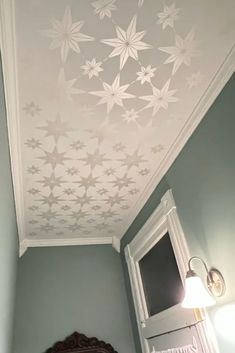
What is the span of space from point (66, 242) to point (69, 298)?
51 centimetres

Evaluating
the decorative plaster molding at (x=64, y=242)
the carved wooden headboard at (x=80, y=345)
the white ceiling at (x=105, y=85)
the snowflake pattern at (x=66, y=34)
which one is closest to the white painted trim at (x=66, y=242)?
the decorative plaster molding at (x=64, y=242)

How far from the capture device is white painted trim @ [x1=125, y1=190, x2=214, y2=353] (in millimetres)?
1612

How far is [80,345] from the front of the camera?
227 centimetres

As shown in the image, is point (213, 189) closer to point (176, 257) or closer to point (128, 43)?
point (176, 257)

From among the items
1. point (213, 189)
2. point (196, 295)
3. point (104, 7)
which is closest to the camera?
point (104, 7)

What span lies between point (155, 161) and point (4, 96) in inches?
39.6

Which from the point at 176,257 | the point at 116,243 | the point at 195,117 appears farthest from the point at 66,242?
the point at 195,117

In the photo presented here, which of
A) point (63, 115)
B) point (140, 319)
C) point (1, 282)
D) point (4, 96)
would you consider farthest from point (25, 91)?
point (140, 319)

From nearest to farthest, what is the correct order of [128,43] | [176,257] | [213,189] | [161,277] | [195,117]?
1. [128,43]
2. [213,189]
3. [195,117]
4. [176,257]
5. [161,277]

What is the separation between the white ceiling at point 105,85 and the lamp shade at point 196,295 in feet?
2.58

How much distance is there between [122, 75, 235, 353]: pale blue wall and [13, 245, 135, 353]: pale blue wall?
1.33 m

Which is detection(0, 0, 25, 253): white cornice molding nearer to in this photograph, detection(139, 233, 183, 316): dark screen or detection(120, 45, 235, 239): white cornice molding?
detection(120, 45, 235, 239): white cornice molding

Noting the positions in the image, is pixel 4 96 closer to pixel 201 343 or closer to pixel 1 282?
pixel 1 282

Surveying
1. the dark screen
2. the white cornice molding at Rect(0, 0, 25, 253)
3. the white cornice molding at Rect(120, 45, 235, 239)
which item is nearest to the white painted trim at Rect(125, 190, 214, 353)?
the dark screen
